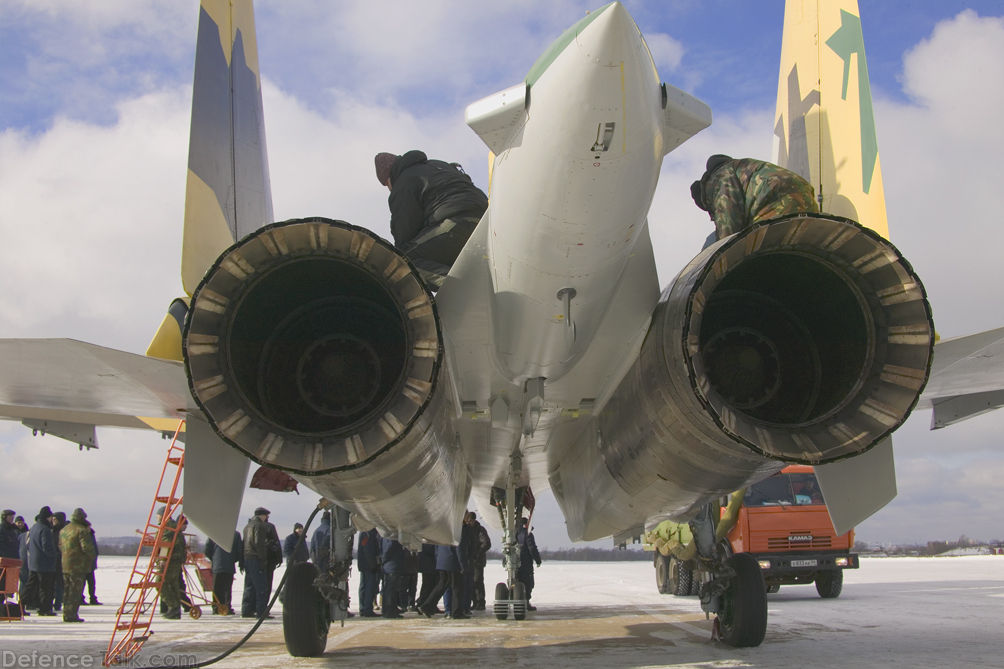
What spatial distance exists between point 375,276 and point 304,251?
30cm

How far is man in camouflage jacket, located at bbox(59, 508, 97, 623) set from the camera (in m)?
8.43

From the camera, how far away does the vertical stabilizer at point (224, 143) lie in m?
4.48

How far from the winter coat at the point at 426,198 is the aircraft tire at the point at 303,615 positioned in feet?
7.71

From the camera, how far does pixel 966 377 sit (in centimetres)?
371

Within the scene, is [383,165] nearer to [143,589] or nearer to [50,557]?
[143,589]

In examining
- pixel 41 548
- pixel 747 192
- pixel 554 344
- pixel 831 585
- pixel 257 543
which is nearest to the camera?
pixel 554 344

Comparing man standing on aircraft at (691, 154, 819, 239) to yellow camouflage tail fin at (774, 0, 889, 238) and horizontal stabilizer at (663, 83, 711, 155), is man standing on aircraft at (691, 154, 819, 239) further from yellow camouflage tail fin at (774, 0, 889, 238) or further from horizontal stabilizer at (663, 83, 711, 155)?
horizontal stabilizer at (663, 83, 711, 155)

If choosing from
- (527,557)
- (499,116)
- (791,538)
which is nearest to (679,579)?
(791,538)

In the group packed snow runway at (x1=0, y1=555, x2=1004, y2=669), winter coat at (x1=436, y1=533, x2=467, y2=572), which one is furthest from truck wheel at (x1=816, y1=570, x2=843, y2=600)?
winter coat at (x1=436, y1=533, x2=467, y2=572)

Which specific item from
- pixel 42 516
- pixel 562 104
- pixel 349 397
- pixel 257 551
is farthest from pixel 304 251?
pixel 42 516

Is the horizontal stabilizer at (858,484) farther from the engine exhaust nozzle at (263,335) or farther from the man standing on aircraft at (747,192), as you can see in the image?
the engine exhaust nozzle at (263,335)

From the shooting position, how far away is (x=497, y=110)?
8.58 feet

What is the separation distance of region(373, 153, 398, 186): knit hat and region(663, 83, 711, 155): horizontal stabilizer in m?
2.97

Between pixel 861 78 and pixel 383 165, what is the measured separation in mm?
3254
